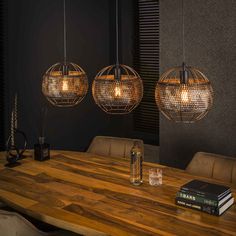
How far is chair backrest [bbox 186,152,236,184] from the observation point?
9.62 ft

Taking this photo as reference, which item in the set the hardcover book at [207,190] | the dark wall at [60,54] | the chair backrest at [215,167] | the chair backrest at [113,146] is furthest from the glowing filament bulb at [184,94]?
A: the dark wall at [60,54]

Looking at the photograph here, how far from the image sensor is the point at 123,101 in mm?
2662

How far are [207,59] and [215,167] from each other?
116cm

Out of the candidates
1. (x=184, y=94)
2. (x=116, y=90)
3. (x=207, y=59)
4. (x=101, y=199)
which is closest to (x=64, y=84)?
(x=116, y=90)

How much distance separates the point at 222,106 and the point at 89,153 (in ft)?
3.91

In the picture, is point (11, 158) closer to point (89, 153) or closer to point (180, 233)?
point (89, 153)

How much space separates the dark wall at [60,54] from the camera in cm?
418

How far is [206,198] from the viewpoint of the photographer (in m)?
2.29

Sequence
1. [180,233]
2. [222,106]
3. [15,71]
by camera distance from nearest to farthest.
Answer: [180,233] → [222,106] → [15,71]

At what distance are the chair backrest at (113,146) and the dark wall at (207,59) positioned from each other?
2.23 feet

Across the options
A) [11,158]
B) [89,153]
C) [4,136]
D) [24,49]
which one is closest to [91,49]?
[24,49]

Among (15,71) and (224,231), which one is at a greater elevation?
(15,71)

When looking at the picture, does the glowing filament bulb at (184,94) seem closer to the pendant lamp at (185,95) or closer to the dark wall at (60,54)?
the pendant lamp at (185,95)

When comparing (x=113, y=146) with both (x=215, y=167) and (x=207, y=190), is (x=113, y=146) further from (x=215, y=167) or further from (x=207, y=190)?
(x=207, y=190)
